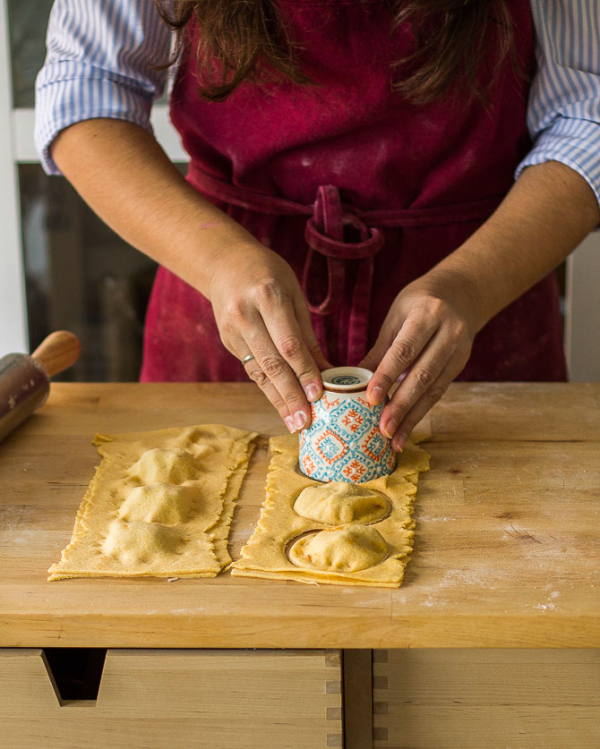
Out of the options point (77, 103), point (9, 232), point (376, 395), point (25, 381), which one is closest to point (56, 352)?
point (25, 381)

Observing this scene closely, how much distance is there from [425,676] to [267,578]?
0.19m

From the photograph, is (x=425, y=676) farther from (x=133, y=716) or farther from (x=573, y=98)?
(x=573, y=98)

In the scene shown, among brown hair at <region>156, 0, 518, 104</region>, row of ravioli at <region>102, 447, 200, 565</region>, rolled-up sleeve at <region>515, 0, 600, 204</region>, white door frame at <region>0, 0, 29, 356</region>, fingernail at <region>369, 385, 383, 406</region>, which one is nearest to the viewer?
row of ravioli at <region>102, 447, 200, 565</region>

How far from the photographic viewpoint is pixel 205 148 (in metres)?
1.45

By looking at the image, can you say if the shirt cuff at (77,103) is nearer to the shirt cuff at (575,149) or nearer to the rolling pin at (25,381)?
the rolling pin at (25,381)

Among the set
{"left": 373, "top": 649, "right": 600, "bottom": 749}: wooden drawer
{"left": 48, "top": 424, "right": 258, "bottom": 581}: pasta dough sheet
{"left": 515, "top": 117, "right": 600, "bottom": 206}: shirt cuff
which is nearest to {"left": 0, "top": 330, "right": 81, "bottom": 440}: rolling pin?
{"left": 48, "top": 424, "right": 258, "bottom": 581}: pasta dough sheet

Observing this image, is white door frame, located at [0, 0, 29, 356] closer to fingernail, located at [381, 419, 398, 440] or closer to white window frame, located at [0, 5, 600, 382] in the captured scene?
white window frame, located at [0, 5, 600, 382]

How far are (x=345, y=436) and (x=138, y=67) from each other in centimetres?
71

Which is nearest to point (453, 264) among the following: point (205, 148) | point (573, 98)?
point (573, 98)

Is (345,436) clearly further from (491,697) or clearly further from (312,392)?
(491,697)

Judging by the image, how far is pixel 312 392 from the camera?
1054 millimetres

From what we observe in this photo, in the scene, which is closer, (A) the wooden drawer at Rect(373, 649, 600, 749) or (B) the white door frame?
(A) the wooden drawer at Rect(373, 649, 600, 749)

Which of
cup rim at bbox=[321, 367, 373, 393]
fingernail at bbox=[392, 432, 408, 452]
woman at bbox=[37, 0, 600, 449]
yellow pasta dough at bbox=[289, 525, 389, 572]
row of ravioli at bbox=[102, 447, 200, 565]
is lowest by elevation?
row of ravioli at bbox=[102, 447, 200, 565]

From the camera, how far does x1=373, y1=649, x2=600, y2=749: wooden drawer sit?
2.79 ft
